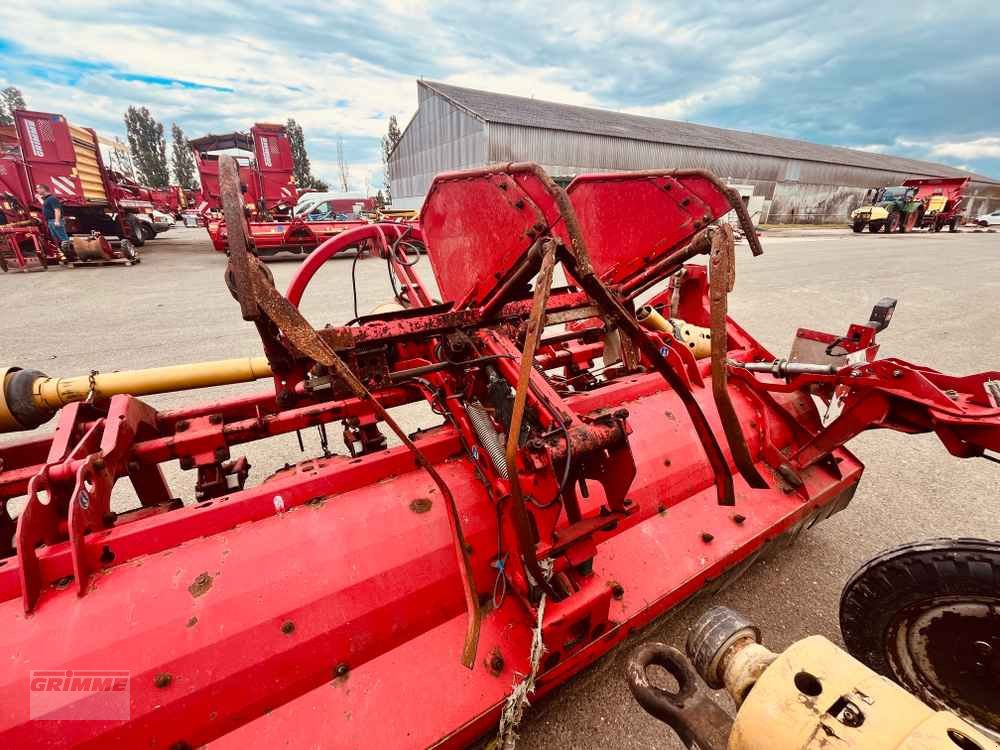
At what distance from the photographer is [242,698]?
126cm

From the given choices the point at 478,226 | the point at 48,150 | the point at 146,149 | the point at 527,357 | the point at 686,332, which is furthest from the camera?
the point at 146,149

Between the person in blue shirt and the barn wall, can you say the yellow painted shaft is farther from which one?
the barn wall

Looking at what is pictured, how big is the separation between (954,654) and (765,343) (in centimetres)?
461

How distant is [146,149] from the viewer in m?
51.7

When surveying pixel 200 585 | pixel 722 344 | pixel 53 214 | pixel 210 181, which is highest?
pixel 210 181

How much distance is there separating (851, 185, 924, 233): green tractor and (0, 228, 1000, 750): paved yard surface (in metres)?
10.4

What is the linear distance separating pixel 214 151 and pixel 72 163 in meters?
4.93

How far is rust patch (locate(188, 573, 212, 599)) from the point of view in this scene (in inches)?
52.4


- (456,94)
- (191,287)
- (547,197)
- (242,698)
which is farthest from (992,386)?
(456,94)

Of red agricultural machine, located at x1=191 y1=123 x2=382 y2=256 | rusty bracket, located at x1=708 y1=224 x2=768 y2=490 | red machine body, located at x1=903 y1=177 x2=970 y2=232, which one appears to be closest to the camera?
rusty bracket, located at x1=708 y1=224 x2=768 y2=490

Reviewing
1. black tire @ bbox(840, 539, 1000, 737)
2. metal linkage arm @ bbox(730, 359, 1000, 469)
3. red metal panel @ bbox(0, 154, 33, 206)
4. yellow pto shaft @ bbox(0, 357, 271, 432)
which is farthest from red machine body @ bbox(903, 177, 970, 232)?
red metal panel @ bbox(0, 154, 33, 206)

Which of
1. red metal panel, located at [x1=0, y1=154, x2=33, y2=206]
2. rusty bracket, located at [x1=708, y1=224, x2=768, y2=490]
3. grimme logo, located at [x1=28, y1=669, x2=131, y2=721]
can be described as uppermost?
red metal panel, located at [x1=0, y1=154, x2=33, y2=206]

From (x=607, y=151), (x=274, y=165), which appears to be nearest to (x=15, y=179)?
(x=274, y=165)

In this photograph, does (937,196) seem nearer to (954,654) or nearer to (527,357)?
(954,654)
